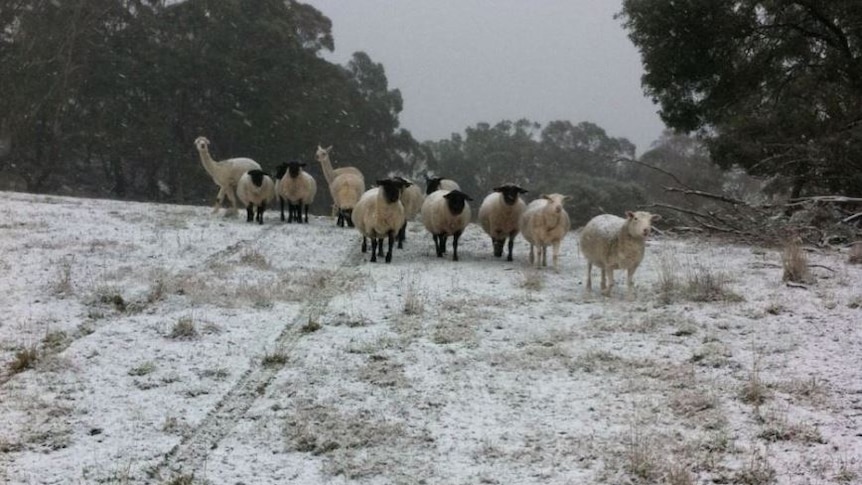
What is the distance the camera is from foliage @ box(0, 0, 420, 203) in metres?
33.9

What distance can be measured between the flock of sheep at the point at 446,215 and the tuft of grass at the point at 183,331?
5.48 metres

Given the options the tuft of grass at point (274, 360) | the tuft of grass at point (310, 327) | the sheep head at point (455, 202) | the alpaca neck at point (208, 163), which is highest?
the alpaca neck at point (208, 163)

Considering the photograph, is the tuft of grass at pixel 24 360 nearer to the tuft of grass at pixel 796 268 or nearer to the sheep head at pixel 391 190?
the sheep head at pixel 391 190

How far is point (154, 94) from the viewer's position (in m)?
36.7

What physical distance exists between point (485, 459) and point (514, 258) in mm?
9249

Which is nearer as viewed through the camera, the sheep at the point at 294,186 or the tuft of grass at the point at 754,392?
the tuft of grass at the point at 754,392

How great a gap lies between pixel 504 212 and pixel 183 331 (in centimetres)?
743

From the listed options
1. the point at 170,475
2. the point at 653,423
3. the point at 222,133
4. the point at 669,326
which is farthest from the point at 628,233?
the point at 222,133

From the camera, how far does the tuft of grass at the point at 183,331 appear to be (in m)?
7.22

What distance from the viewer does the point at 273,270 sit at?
439 inches

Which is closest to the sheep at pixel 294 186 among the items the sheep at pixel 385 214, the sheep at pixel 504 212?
the sheep at pixel 385 214

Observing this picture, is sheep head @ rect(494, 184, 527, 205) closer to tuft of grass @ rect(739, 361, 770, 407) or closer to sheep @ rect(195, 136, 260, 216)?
tuft of grass @ rect(739, 361, 770, 407)

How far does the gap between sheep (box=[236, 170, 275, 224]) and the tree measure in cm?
984

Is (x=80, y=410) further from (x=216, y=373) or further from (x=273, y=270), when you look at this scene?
(x=273, y=270)
